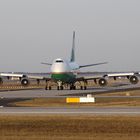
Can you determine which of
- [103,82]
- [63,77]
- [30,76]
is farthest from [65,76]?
[30,76]

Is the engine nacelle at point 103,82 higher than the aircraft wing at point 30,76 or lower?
lower

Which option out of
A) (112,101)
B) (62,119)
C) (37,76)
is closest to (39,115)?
(62,119)

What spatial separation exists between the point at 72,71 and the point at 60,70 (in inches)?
179

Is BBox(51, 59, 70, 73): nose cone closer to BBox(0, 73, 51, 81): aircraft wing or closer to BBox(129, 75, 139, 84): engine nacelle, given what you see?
BBox(0, 73, 51, 81): aircraft wing

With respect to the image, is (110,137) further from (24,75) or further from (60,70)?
A: (24,75)

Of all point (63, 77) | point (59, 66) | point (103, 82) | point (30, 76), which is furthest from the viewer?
point (30, 76)

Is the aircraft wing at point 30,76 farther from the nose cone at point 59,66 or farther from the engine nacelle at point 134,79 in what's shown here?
the engine nacelle at point 134,79

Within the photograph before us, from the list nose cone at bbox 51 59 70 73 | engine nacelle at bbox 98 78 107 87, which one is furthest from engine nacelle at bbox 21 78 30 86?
engine nacelle at bbox 98 78 107 87

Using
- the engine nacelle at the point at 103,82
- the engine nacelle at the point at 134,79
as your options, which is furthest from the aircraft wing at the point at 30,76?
the engine nacelle at the point at 134,79

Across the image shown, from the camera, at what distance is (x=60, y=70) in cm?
9194

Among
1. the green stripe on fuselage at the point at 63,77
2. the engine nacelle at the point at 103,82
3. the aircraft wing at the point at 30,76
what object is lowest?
the engine nacelle at the point at 103,82

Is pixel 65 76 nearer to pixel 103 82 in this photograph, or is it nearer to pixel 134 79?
pixel 103 82

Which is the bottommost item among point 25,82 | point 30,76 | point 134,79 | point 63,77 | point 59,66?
point 25,82

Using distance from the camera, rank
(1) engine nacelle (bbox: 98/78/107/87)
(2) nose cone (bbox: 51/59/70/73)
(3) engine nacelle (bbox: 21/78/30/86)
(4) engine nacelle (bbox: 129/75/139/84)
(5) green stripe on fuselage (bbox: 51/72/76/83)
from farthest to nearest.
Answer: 1. (3) engine nacelle (bbox: 21/78/30/86)
2. (1) engine nacelle (bbox: 98/78/107/87)
3. (4) engine nacelle (bbox: 129/75/139/84)
4. (5) green stripe on fuselage (bbox: 51/72/76/83)
5. (2) nose cone (bbox: 51/59/70/73)
